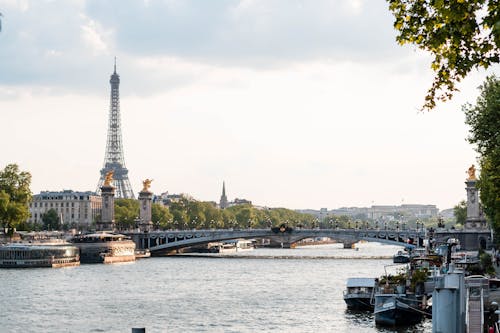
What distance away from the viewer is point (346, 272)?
245 ft

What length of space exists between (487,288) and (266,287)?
25.1 meters

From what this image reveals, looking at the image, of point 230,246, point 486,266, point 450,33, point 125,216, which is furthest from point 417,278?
point 125,216

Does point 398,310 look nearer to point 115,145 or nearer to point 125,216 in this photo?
point 125,216

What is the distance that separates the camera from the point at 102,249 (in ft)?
306

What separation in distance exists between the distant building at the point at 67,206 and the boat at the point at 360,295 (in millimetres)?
134616

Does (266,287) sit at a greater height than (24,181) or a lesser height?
lesser

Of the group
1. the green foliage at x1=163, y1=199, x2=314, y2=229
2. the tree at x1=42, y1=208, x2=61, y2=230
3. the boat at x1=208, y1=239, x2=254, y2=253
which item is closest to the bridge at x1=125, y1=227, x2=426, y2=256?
the boat at x1=208, y1=239, x2=254, y2=253

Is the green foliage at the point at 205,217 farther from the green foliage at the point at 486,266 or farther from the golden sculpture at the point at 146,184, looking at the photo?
the green foliage at the point at 486,266

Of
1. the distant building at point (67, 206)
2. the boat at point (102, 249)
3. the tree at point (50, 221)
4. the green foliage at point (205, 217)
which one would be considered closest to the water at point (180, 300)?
the boat at point (102, 249)

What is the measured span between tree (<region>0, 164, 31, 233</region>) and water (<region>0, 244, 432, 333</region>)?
62.2ft

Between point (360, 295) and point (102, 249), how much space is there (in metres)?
52.7

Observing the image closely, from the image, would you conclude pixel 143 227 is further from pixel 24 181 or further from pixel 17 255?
pixel 17 255

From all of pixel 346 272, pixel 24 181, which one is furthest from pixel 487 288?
pixel 24 181

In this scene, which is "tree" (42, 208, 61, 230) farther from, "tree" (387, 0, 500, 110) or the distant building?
"tree" (387, 0, 500, 110)
